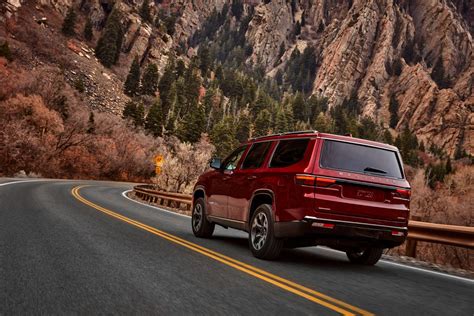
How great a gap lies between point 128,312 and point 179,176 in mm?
40442

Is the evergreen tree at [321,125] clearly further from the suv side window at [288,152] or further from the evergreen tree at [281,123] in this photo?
the suv side window at [288,152]

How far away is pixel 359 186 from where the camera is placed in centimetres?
648

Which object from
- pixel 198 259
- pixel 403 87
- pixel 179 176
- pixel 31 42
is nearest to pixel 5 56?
pixel 31 42

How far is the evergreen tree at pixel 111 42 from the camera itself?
99.4 metres

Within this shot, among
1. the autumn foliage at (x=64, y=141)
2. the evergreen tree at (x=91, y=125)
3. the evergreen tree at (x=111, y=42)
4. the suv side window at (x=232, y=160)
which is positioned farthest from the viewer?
the evergreen tree at (x=111, y=42)

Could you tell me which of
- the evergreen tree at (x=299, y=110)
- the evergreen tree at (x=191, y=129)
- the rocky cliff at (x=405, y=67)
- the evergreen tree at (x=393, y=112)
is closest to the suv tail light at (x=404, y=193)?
the evergreen tree at (x=191, y=129)

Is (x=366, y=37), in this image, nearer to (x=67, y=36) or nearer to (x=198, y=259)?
(x=67, y=36)

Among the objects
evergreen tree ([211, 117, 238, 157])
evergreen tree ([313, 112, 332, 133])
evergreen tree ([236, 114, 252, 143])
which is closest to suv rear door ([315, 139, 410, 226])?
evergreen tree ([211, 117, 238, 157])

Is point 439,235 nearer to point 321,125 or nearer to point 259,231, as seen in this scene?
point 259,231

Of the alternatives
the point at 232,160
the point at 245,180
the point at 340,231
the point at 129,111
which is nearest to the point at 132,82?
the point at 129,111

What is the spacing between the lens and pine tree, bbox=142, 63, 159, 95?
4151 inches

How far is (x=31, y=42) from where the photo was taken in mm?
80438

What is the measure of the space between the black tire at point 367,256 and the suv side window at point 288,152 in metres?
2.08

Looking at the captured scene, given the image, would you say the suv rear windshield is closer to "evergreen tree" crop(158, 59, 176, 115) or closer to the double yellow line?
the double yellow line
